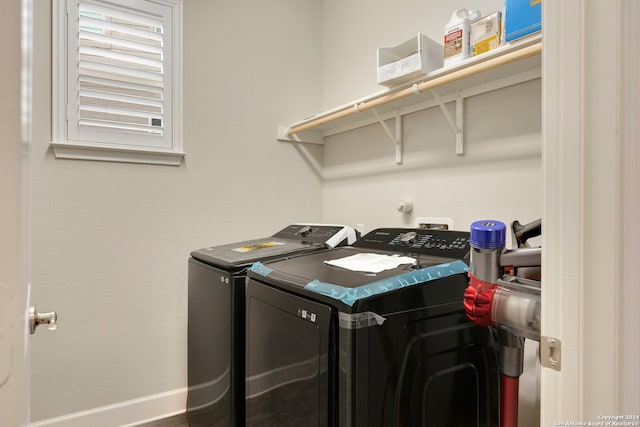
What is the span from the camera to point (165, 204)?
7.22 ft

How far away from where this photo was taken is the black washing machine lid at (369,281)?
0.98 metres

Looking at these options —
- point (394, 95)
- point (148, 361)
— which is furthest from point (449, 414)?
point (148, 361)

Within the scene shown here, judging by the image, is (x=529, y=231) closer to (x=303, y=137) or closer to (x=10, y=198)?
(x=10, y=198)

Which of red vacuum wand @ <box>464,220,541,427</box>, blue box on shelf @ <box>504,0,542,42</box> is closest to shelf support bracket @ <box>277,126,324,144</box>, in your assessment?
blue box on shelf @ <box>504,0,542,42</box>

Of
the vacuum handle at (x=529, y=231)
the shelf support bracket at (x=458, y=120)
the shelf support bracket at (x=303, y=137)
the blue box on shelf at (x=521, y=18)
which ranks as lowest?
the vacuum handle at (x=529, y=231)

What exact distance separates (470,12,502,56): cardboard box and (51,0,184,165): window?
1627mm

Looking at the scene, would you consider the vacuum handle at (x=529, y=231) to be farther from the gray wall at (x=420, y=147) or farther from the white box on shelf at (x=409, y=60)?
the white box on shelf at (x=409, y=60)

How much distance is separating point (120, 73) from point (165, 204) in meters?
0.76

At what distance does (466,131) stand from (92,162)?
1951 millimetres

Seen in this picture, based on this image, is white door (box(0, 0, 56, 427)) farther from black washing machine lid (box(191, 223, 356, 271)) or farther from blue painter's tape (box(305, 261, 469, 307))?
black washing machine lid (box(191, 223, 356, 271))

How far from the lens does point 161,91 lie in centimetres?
217

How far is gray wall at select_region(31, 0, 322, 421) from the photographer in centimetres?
192

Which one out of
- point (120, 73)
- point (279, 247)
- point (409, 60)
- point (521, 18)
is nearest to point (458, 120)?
point (409, 60)

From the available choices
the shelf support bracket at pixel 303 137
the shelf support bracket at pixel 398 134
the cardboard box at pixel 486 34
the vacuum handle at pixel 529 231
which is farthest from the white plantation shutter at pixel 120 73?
the vacuum handle at pixel 529 231
